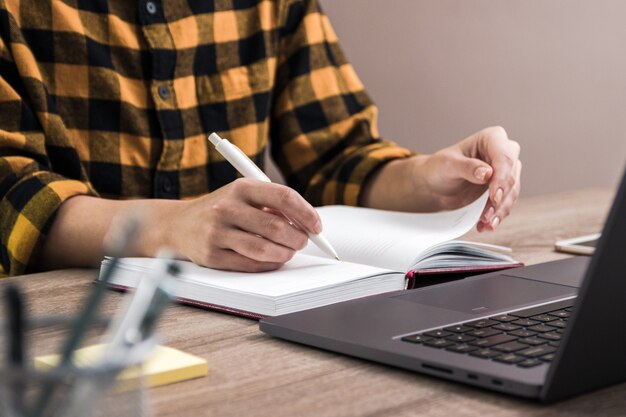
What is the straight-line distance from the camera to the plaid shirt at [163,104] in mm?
1205

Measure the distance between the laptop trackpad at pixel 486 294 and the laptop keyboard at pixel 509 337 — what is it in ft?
0.13

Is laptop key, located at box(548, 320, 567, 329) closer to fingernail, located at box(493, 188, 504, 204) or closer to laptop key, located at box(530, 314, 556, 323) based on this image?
laptop key, located at box(530, 314, 556, 323)

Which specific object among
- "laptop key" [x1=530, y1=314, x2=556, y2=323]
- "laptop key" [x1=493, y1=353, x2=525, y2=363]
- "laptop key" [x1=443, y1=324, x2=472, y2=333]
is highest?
"laptop key" [x1=493, y1=353, x2=525, y2=363]

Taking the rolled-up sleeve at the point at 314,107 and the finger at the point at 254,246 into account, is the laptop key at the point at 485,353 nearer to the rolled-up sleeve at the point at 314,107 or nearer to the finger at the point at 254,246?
the finger at the point at 254,246

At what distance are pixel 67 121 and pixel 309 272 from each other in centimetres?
64

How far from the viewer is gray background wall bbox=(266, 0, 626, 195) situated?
2451 millimetres

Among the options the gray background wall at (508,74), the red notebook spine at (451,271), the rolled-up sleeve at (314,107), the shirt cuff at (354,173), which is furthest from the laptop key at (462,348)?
the gray background wall at (508,74)

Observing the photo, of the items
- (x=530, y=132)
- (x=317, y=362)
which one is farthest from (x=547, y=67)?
(x=317, y=362)

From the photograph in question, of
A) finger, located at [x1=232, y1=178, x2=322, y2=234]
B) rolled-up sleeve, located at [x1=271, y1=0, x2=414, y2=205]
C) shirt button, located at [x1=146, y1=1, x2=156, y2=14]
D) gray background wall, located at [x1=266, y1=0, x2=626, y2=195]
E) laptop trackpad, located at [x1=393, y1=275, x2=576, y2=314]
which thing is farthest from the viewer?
gray background wall, located at [x1=266, y1=0, x2=626, y2=195]

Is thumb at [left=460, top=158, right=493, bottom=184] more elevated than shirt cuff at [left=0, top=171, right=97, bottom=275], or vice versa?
thumb at [left=460, top=158, right=493, bottom=184]

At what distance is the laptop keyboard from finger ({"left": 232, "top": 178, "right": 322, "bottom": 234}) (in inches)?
10.0

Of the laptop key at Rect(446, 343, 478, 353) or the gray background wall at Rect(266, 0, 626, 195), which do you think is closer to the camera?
the laptop key at Rect(446, 343, 478, 353)

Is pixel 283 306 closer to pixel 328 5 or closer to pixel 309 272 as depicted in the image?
pixel 309 272

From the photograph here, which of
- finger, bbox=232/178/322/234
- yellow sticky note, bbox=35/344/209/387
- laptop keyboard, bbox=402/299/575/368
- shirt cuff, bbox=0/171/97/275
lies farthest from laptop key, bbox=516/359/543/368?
shirt cuff, bbox=0/171/97/275
